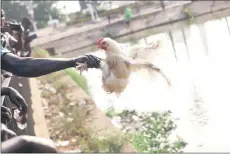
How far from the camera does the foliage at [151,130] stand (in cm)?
717

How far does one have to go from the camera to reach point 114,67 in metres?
2.28

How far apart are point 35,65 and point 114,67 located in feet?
1.25

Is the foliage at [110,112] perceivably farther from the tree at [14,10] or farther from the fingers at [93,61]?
the tree at [14,10]

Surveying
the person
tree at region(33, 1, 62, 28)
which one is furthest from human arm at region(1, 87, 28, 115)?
tree at region(33, 1, 62, 28)

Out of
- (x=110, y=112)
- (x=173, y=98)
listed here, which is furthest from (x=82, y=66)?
(x=110, y=112)

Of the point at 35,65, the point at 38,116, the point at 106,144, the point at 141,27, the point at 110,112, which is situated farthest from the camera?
the point at 141,27

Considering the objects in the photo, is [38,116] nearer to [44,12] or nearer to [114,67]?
[114,67]

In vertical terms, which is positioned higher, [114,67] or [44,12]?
[44,12]

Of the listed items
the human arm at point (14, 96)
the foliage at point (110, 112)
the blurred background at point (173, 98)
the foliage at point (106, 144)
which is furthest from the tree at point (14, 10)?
the human arm at point (14, 96)

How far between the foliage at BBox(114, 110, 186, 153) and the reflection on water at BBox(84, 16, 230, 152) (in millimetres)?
185

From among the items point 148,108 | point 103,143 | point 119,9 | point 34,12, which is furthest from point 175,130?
point 34,12

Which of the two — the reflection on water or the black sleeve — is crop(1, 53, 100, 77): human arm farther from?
the reflection on water

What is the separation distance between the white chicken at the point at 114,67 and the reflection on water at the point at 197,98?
348cm

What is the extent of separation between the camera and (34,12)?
43250mm
